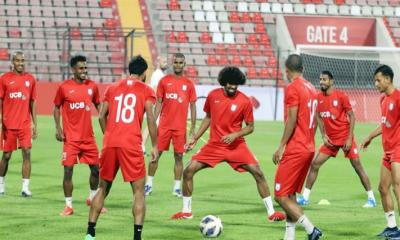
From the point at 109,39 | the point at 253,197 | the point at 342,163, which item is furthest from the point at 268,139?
the point at 109,39

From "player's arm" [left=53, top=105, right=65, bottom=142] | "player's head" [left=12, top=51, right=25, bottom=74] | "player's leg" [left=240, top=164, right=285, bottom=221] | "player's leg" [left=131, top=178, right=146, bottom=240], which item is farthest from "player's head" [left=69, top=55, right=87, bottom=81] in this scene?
"player's leg" [left=131, top=178, right=146, bottom=240]

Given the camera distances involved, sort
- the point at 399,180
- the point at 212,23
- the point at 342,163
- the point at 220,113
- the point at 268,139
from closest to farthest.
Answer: the point at 399,180 → the point at 220,113 → the point at 342,163 → the point at 268,139 → the point at 212,23

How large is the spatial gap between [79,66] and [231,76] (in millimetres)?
2282

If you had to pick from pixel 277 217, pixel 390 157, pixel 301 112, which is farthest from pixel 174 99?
pixel 301 112

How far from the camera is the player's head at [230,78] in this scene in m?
13.0

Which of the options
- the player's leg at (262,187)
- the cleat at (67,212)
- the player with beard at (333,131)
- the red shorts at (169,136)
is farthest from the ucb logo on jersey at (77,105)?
the player with beard at (333,131)

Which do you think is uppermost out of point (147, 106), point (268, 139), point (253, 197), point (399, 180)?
point (147, 106)

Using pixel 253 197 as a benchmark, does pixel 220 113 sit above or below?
above

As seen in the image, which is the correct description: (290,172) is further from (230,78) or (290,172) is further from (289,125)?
(230,78)

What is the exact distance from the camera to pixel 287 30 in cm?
4900

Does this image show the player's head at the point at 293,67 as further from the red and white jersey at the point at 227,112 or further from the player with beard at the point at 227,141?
the red and white jersey at the point at 227,112

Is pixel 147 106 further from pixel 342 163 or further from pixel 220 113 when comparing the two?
pixel 342 163

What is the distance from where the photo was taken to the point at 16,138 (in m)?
16.0

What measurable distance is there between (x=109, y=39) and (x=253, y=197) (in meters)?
30.7
